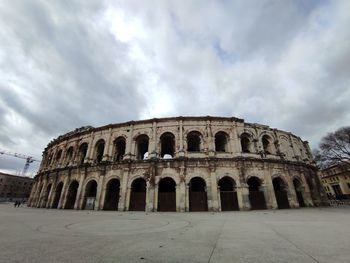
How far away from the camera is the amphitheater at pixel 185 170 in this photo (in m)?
15.7

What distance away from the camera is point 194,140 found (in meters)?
20.5

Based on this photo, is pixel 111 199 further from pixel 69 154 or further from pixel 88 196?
pixel 69 154

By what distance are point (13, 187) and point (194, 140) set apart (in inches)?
2860

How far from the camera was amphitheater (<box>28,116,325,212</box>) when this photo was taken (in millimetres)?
15742

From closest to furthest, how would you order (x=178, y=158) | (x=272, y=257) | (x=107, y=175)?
(x=272, y=257) → (x=178, y=158) → (x=107, y=175)

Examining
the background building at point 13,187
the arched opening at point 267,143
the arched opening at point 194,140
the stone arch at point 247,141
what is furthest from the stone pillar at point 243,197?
the background building at point 13,187

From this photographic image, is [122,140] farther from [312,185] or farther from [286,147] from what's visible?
[312,185]

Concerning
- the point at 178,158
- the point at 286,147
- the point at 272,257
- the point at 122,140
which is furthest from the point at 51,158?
the point at 286,147

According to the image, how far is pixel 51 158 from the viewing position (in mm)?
25188

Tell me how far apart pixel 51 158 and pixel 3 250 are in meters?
26.1

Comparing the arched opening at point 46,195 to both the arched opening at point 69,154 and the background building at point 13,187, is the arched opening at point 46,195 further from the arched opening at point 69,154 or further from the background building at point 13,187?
the background building at point 13,187

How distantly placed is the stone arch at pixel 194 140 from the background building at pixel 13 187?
208ft

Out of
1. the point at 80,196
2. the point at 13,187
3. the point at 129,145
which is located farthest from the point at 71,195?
the point at 13,187

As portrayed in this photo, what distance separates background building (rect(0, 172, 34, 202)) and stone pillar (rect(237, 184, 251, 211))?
224ft
